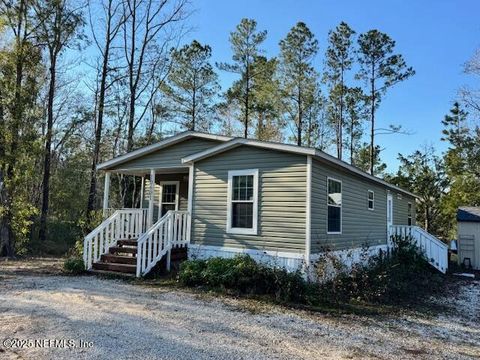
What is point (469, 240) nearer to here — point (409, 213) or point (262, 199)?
point (409, 213)

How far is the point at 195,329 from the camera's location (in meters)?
5.44

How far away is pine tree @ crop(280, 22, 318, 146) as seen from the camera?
23406 mm

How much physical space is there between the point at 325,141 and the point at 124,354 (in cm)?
2476

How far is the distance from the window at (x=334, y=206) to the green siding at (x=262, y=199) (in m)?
1.31

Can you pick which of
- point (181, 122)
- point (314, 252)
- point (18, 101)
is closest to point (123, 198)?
point (181, 122)

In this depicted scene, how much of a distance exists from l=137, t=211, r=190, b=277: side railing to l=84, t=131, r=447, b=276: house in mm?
25

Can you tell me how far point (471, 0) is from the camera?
12.1m

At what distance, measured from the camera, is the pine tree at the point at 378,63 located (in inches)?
934

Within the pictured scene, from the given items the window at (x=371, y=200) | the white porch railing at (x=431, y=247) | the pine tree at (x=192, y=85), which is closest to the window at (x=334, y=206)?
the window at (x=371, y=200)

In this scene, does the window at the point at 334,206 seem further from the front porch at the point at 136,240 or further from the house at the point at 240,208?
the front porch at the point at 136,240

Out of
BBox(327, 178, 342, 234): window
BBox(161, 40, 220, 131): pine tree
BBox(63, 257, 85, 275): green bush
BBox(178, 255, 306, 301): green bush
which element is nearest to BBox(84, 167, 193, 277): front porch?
BBox(63, 257, 85, 275): green bush

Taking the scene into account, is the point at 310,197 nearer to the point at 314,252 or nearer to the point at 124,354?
the point at 314,252

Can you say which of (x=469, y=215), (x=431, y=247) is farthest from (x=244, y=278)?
(x=469, y=215)

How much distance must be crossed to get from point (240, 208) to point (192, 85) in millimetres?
14001
